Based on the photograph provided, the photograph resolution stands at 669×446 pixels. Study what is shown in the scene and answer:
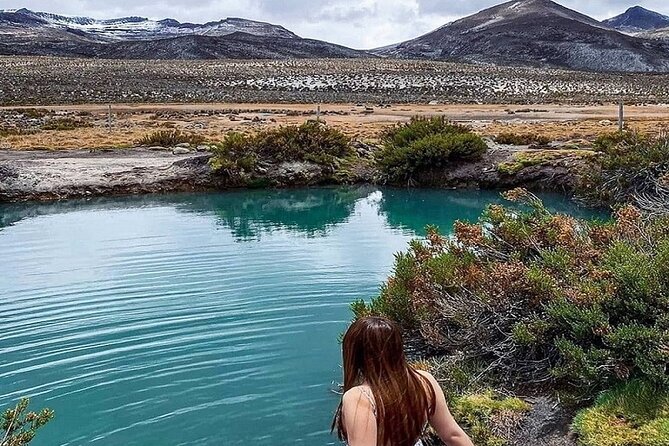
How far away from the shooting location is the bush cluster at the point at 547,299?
18.1 feet

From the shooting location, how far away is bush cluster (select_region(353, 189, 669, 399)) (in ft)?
18.1

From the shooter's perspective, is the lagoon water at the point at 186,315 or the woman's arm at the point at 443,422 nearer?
the woman's arm at the point at 443,422

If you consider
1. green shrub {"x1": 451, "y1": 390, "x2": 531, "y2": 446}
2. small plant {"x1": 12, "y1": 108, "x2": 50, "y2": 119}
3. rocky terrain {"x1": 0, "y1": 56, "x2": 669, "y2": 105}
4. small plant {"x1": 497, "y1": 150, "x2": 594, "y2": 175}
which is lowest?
green shrub {"x1": 451, "y1": 390, "x2": 531, "y2": 446}

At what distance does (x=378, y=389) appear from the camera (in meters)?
3.16

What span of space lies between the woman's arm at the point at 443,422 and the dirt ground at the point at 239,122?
2001cm

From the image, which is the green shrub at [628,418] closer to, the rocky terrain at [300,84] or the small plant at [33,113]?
the small plant at [33,113]

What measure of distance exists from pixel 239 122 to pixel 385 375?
114 feet

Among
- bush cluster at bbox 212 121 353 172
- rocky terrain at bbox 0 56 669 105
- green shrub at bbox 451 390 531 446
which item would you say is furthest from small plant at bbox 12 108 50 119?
green shrub at bbox 451 390 531 446

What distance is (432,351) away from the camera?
7.06 metres

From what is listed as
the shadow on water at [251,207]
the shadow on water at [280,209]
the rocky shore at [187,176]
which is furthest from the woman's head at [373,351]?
the rocky shore at [187,176]

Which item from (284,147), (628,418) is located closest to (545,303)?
(628,418)

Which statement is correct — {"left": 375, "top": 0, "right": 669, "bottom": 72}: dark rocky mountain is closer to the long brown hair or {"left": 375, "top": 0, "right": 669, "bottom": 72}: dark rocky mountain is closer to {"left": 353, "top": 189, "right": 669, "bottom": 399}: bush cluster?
{"left": 353, "top": 189, "right": 669, "bottom": 399}: bush cluster

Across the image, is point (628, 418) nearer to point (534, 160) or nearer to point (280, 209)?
point (280, 209)

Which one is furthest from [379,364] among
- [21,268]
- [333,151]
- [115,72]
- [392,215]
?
[115,72]
